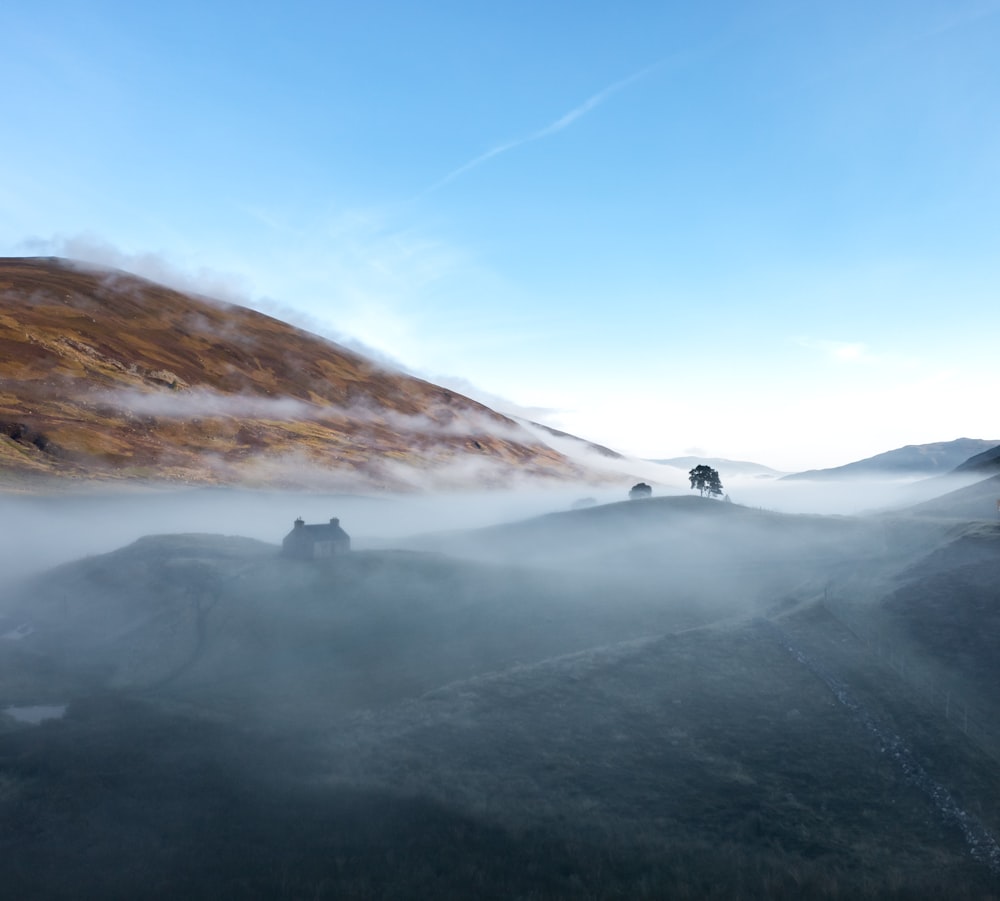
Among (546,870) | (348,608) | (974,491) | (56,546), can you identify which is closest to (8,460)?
(56,546)

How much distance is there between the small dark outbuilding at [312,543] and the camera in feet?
247

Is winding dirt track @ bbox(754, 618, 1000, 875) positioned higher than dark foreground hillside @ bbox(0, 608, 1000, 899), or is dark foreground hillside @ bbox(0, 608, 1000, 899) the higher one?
winding dirt track @ bbox(754, 618, 1000, 875)

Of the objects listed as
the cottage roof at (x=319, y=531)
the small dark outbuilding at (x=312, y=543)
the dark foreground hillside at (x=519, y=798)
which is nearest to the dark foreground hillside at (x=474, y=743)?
the dark foreground hillside at (x=519, y=798)

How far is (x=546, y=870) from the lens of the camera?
28094 mm

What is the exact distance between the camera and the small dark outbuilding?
75438mm

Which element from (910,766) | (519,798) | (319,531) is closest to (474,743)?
(519,798)

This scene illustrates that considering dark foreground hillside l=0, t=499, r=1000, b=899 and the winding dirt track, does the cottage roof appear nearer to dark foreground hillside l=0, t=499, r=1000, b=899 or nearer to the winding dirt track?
dark foreground hillside l=0, t=499, r=1000, b=899

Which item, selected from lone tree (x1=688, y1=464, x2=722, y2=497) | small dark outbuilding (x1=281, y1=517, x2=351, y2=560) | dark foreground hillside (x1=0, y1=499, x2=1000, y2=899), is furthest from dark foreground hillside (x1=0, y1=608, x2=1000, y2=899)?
lone tree (x1=688, y1=464, x2=722, y2=497)

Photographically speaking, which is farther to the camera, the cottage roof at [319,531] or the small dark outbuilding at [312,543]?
the cottage roof at [319,531]

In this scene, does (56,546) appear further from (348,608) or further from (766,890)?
(766,890)

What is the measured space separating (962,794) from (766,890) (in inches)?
522

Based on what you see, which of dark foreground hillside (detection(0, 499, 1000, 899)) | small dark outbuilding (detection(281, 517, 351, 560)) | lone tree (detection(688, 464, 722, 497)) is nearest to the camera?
dark foreground hillside (detection(0, 499, 1000, 899))

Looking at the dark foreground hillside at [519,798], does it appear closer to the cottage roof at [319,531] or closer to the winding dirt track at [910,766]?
the winding dirt track at [910,766]

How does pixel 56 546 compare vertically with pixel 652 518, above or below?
below
